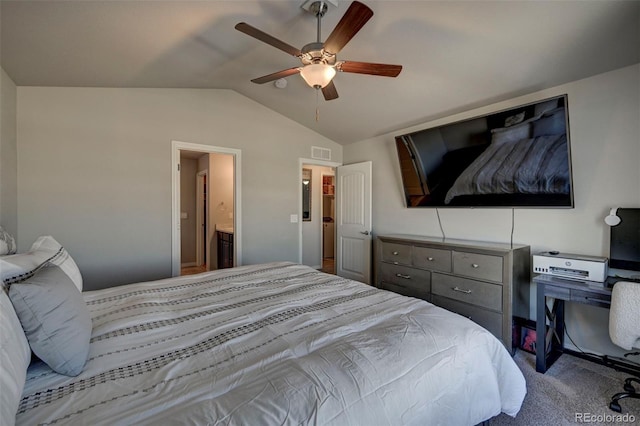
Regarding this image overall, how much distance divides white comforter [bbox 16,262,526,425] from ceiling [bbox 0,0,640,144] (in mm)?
1877

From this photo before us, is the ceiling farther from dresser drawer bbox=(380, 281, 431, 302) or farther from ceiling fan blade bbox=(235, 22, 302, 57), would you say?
dresser drawer bbox=(380, 281, 431, 302)

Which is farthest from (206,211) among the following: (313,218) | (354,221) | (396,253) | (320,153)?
(396,253)

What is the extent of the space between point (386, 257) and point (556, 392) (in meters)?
1.89

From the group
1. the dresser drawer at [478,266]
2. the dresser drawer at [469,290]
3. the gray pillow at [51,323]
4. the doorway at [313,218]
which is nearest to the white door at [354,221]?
the doorway at [313,218]

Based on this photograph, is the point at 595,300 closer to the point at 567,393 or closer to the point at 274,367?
the point at 567,393

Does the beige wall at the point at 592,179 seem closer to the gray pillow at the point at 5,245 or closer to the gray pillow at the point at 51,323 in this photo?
the gray pillow at the point at 51,323

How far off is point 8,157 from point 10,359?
2677 millimetres

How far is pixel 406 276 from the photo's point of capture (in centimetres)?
330

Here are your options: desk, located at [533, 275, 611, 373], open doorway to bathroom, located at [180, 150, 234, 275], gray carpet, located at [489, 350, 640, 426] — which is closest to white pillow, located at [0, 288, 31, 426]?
gray carpet, located at [489, 350, 640, 426]

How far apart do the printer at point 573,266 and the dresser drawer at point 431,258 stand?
2.41ft

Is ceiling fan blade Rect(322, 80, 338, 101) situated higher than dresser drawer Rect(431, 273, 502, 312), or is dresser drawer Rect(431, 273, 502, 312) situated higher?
ceiling fan blade Rect(322, 80, 338, 101)

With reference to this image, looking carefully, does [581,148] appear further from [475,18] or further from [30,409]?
[30,409]

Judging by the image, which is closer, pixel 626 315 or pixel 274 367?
pixel 274 367

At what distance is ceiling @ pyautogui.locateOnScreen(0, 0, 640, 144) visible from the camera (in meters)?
1.88
